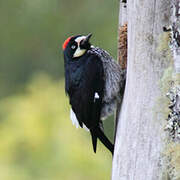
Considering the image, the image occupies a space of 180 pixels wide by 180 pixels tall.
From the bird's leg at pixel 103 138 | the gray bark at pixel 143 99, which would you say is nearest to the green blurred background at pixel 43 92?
the bird's leg at pixel 103 138

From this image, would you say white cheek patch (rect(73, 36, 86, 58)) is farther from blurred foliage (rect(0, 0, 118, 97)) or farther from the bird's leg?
blurred foliage (rect(0, 0, 118, 97))

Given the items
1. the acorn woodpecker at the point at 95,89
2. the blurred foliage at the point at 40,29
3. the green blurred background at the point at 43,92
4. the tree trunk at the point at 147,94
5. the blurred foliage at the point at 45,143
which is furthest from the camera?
the blurred foliage at the point at 40,29

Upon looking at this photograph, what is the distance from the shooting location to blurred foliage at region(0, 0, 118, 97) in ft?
27.5

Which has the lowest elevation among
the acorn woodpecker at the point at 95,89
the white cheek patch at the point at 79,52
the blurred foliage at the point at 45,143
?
the blurred foliage at the point at 45,143

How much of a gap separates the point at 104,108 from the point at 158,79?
36.2 inches

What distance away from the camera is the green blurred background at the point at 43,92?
16.5 feet

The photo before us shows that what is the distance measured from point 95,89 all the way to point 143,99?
0.77m

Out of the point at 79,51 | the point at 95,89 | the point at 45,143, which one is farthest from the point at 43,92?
the point at 95,89

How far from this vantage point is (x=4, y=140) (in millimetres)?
5629

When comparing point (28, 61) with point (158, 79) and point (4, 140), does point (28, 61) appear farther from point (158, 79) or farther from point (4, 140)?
point (158, 79)

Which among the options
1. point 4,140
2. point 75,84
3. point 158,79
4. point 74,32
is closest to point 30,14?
point 74,32

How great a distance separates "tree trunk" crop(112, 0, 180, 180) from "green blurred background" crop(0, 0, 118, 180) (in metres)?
1.80

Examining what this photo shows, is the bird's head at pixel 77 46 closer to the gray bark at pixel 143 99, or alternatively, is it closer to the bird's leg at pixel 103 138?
the bird's leg at pixel 103 138

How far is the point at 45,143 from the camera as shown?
5328mm
